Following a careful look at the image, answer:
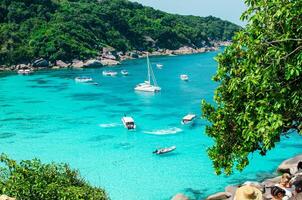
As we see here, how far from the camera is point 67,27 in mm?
128625

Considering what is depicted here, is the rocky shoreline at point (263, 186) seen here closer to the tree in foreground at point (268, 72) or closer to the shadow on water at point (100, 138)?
the tree in foreground at point (268, 72)

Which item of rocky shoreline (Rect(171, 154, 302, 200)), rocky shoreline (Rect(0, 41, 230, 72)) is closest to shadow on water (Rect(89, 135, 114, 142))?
rocky shoreline (Rect(171, 154, 302, 200))

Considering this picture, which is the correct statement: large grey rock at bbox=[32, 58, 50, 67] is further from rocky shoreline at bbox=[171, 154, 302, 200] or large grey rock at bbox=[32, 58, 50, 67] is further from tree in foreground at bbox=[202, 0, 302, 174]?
tree in foreground at bbox=[202, 0, 302, 174]

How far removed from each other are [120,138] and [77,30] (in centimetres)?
9359

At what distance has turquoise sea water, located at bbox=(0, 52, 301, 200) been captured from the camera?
32531 millimetres

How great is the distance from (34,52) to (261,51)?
112938 millimetres

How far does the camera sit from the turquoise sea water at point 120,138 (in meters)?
32.5

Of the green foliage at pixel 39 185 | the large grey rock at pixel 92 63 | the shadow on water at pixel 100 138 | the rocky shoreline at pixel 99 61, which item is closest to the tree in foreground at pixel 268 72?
the green foliage at pixel 39 185

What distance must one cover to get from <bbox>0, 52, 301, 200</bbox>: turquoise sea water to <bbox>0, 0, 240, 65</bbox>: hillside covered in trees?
35036mm

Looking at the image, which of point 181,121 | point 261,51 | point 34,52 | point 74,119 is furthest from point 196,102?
point 34,52

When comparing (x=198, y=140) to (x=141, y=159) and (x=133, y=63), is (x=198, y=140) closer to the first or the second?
(x=141, y=159)

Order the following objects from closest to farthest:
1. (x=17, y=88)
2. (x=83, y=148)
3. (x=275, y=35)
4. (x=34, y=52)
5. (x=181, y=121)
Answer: (x=275, y=35) → (x=83, y=148) → (x=181, y=121) → (x=17, y=88) → (x=34, y=52)

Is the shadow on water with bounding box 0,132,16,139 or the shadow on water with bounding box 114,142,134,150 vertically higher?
the shadow on water with bounding box 114,142,134,150

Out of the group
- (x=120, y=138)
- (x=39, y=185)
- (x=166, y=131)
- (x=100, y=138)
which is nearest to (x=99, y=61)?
(x=166, y=131)
